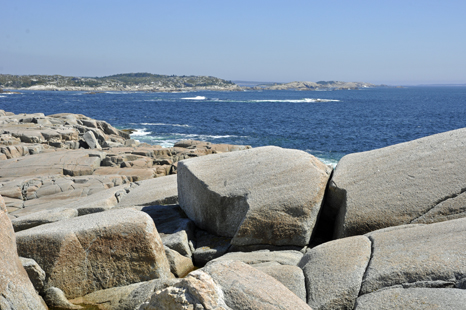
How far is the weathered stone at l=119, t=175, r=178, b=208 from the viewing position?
10672 mm

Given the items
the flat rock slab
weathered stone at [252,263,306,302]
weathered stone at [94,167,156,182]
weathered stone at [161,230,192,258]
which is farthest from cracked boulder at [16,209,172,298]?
the flat rock slab

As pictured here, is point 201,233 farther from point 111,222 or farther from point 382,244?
point 382,244

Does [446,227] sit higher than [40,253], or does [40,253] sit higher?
[446,227]

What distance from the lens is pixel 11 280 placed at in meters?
5.30

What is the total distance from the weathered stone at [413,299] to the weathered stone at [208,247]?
3902 mm

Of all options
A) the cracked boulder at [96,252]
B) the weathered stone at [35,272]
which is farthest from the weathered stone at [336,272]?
the weathered stone at [35,272]

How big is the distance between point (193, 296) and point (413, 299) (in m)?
2.57

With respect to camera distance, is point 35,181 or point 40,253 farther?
point 35,181

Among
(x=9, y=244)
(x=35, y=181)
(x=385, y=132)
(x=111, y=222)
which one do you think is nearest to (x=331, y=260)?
(x=111, y=222)

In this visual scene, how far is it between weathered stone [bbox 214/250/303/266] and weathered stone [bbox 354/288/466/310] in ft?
6.86

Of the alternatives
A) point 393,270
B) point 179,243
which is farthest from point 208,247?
point 393,270

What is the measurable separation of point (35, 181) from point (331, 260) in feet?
37.0

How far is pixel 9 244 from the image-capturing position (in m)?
5.64

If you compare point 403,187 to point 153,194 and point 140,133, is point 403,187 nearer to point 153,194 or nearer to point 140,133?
point 153,194
